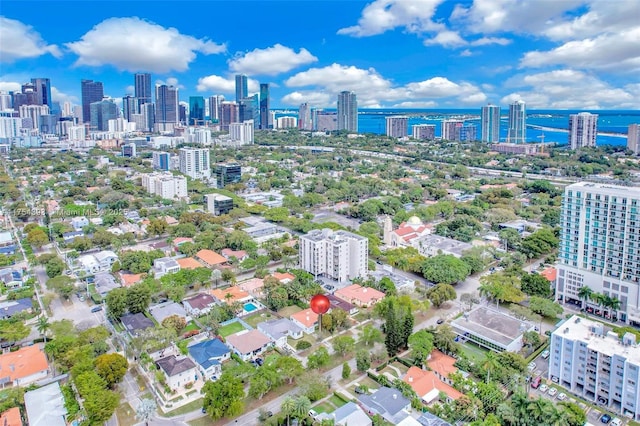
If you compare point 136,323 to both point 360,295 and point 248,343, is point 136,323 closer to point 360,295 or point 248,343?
point 248,343

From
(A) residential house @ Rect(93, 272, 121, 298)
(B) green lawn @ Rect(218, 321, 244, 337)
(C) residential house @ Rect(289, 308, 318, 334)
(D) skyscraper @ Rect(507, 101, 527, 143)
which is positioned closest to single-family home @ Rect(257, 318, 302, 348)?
(C) residential house @ Rect(289, 308, 318, 334)

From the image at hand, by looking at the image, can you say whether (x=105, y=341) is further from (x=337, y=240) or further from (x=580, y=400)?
(x=580, y=400)

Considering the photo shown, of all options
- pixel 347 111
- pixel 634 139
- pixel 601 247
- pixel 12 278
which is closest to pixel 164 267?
pixel 12 278

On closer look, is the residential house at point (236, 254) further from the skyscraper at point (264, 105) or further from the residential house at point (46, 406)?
the skyscraper at point (264, 105)

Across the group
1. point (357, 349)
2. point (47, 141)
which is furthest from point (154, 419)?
point (47, 141)

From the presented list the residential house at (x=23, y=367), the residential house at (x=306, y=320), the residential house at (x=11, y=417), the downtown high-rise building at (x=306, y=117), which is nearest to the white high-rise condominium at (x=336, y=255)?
the residential house at (x=306, y=320)
